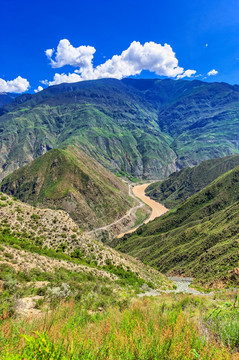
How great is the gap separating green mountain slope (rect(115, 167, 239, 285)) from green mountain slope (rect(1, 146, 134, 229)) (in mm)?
22375

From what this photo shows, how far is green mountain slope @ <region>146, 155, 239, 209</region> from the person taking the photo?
15338 cm

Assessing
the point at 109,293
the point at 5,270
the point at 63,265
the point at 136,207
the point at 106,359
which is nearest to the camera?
the point at 106,359

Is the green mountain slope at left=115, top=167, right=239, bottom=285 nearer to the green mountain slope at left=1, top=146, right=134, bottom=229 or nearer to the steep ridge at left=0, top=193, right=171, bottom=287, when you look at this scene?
the steep ridge at left=0, top=193, right=171, bottom=287

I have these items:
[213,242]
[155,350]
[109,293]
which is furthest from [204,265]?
[155,350]

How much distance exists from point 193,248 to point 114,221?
60651mm

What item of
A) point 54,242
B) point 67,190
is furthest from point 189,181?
point 54,242

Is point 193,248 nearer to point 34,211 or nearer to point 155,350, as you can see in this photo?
point 34,211

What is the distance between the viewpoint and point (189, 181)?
545 ft

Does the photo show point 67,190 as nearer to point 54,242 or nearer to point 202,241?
point 202,241

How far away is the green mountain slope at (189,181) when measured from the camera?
153375 millimetres

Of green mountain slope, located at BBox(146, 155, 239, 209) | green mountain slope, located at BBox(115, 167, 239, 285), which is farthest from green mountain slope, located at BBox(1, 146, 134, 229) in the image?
green mountain slope, located at BBox(146, 155, 239, 209)

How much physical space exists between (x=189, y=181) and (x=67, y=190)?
10738 cm

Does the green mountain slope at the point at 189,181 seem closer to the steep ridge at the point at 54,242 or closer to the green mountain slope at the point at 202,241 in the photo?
the green mountain slope at the point at 202,241

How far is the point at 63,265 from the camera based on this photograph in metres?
24.8
